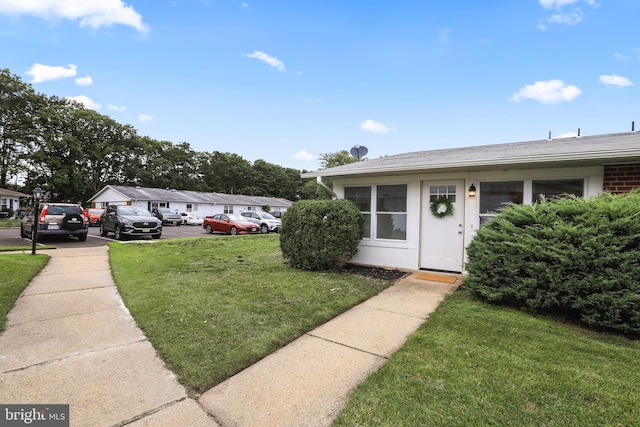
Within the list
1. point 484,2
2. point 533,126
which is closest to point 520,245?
point 484,2

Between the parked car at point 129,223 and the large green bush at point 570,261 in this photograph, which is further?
the parked car at point 129,223

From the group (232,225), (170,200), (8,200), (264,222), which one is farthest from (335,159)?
(8,200)

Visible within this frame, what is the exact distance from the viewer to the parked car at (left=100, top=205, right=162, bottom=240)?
1381 centimetres

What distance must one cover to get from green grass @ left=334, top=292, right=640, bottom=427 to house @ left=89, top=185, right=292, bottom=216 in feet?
93.2

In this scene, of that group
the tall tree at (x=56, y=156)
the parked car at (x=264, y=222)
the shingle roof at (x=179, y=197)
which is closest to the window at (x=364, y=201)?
the parked car at (x=264, y=222)

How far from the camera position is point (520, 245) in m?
4.00

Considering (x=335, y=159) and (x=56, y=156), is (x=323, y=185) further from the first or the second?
(x=56, y=156)

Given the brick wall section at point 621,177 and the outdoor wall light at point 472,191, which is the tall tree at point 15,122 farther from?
the brick wall section at point 621,177

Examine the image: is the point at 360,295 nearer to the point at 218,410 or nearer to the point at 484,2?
the point at 218,410

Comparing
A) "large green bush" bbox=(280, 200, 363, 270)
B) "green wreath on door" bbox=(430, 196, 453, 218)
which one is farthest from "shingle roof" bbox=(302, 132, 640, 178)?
"large green bush" bbox=(280, 200, 363, 270)

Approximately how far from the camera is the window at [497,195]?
5.61 m

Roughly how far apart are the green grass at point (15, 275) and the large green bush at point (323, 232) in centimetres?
464

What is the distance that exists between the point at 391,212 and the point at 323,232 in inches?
67.0

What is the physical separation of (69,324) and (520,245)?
5887 millimetres
